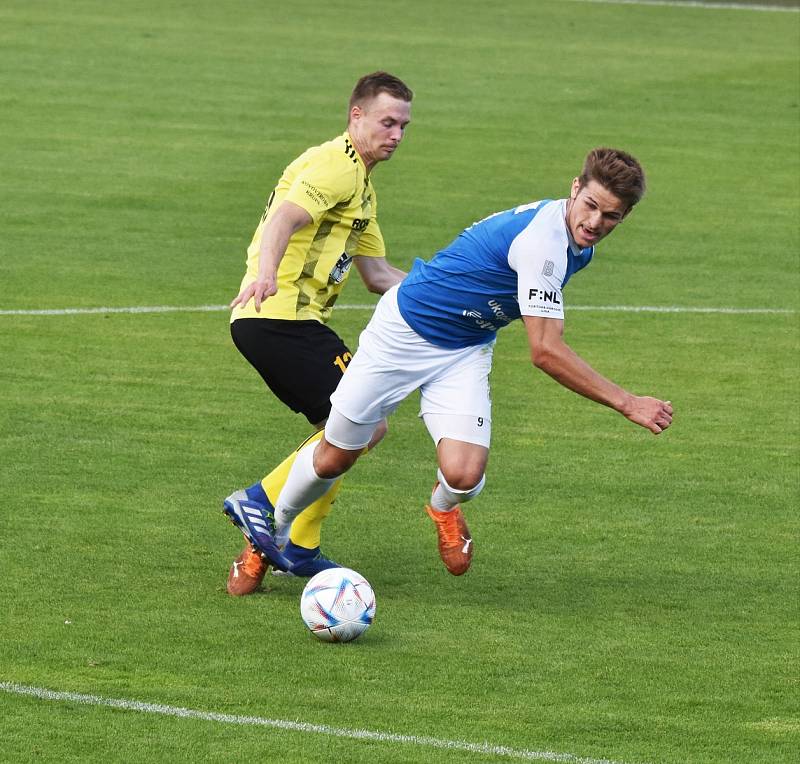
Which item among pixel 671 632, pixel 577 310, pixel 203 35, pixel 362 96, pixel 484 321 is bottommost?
pixel 203 35

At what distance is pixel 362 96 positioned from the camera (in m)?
7.80

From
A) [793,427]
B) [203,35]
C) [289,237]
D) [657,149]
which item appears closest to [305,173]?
[289,237]

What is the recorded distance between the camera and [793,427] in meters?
10.8

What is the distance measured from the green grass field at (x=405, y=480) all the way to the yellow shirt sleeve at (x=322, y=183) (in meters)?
1.66

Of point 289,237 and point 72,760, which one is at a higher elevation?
point 289,237

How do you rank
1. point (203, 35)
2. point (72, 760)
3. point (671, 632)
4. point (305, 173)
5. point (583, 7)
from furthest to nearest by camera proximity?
point (583, 7)
point (203, 35)
point (305, 173)
point (671, 632)
point (72, 760)

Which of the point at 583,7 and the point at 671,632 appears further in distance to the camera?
the point at 583,7

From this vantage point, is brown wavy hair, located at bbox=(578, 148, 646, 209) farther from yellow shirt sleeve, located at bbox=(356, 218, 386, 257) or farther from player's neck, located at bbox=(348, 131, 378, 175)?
yellow shirt sleeve, located at bbox=(356, 218, 386, 257)

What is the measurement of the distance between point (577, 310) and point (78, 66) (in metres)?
13.7

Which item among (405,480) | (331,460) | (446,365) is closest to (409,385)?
(446,365)

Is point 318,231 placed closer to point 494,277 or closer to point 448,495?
point 494,277

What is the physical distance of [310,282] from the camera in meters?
7.88

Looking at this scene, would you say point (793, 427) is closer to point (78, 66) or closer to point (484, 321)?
point (484, 321)

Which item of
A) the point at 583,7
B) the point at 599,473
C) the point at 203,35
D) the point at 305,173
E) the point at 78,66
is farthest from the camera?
the point at 583,7
